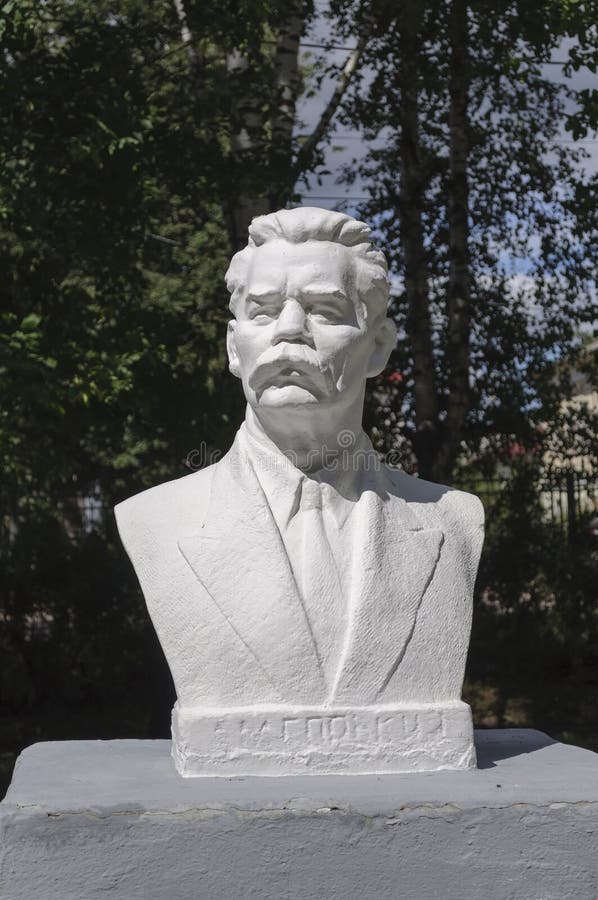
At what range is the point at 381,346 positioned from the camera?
3619 mm

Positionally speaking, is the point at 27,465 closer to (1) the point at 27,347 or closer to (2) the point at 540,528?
(1) the point at 27,347

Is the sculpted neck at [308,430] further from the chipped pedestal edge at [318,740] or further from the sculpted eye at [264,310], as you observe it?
the chipped pedestal edge at [318,740]

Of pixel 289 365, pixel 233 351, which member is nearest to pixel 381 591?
pixel 289 365

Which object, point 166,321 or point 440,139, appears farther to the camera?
point 440,139

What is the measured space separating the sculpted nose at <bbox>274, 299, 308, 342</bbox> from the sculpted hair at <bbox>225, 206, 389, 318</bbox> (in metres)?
0.20

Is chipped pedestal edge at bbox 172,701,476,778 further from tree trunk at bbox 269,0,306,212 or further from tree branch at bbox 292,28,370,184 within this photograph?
tree branch at bbox 292,28,370,184

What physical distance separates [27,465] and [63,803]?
3.99 meters

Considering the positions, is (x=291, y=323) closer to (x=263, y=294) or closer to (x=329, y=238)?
(x=263, y=294)

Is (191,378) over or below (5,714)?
over

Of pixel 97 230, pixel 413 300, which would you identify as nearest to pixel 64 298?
pixel 97 230

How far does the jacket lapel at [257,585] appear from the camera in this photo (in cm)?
322

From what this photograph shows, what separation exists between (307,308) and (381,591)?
79cm

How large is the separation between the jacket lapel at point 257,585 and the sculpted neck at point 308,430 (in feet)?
0.48

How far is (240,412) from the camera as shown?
712 centimetres
